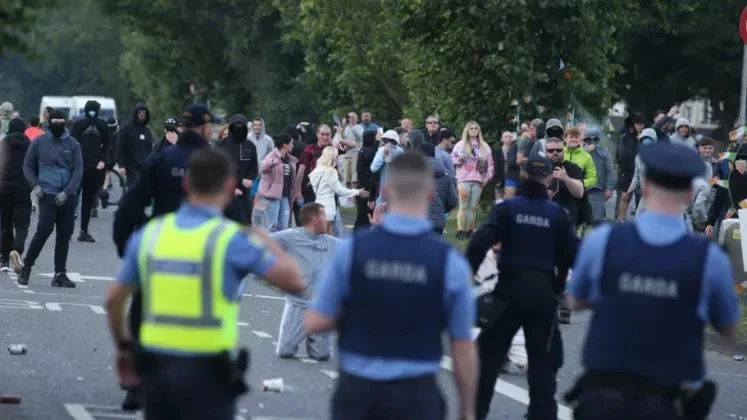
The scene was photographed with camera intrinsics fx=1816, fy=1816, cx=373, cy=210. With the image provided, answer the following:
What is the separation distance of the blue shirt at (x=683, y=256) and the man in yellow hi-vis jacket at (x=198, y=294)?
112 cm

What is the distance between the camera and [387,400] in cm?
647

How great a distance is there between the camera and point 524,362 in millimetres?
13469

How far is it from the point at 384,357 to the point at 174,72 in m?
59.4

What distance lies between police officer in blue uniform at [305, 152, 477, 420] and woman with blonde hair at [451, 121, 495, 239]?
65.3ft

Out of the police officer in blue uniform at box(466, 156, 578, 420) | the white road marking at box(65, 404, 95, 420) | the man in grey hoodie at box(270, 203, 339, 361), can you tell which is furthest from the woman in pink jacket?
the police officer in blue uniform at box(466, 156, 578, 420)

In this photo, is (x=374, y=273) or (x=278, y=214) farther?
(x=278, y=214)

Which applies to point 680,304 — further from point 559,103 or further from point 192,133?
point 559,103

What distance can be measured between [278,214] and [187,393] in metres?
15.8

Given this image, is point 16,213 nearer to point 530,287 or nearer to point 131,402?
point 131,402

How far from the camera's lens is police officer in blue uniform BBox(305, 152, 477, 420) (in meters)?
6.52

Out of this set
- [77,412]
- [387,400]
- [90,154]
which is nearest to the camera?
[387,400]

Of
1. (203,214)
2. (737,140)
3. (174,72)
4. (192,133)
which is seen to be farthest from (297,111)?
(203,214)

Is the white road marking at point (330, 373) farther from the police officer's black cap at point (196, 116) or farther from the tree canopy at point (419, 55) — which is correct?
the police officer's black cap at point (196, 116)

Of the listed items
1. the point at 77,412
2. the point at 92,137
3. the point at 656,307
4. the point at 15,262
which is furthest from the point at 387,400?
the point at 92,137
